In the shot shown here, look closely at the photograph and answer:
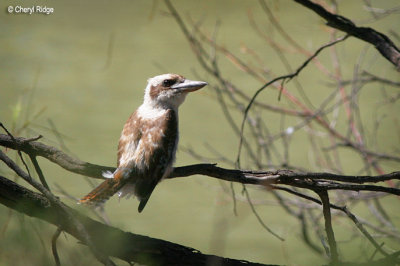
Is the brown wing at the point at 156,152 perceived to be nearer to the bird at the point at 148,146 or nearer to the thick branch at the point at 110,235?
the bird at the point at 148,146

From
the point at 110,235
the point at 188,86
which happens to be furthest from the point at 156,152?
the point at 110,235

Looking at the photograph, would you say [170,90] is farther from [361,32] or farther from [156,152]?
[361,32]

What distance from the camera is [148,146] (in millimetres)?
2441

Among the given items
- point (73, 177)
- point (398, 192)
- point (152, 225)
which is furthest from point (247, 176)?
point (73, 177)

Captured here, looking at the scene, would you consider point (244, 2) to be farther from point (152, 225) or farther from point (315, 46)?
point (152, 225)

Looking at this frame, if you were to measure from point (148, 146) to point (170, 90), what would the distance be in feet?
1.30

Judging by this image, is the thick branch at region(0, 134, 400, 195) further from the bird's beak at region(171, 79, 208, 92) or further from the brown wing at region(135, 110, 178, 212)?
the bird's beak at region(171, 79, 208, 92)

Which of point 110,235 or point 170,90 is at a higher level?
point 170,90

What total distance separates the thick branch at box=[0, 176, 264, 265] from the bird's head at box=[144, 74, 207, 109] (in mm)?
1057

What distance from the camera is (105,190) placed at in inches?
86.2

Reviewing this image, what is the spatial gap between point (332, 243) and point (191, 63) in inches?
228

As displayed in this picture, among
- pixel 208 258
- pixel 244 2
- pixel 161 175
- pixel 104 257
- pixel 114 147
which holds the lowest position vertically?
pixel 104 257

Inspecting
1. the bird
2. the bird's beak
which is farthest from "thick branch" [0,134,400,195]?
the bird's beak

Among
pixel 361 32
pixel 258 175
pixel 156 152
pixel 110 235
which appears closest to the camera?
pixel 110 235
